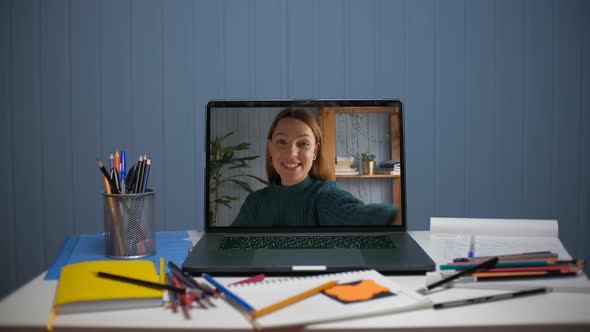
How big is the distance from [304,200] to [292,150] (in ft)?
0.40

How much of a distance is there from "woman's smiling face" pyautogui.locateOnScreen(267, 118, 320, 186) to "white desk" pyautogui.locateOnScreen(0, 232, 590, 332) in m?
0.51

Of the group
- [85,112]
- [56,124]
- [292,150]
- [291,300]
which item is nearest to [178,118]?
[85,112]

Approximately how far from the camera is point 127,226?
1042 millimetres

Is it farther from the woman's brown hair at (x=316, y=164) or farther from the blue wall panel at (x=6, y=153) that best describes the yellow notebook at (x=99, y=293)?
the blue wall panel at (x=6, y=153)

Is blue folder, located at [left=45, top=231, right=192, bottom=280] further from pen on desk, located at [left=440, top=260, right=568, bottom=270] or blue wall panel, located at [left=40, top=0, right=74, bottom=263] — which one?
blue wall panel, located at [left=40, top=0, right=74, bottom=263]

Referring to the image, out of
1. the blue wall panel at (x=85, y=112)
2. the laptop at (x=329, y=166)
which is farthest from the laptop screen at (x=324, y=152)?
the blue wall panel at (x=85, y=112)

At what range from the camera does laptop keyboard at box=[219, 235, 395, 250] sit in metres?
1.07

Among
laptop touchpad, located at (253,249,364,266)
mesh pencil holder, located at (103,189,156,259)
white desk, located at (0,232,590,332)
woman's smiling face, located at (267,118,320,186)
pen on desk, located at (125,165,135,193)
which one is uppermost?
woman's smiling face, located at (267,118,320,186)

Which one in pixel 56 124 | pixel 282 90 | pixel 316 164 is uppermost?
pixel 282 90

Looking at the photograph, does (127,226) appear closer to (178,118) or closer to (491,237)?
(491,237)

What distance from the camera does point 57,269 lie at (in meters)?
0.96

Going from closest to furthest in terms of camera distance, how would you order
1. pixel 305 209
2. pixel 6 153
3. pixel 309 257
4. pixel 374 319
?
pixel 374 319, pixel 309 257, pixel 305 209, pixel 6 153


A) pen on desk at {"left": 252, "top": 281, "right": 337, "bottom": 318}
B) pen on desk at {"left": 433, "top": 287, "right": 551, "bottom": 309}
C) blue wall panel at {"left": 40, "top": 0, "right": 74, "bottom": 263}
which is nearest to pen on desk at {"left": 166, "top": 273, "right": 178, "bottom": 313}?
pen on desk at {"left": 252, "top": 281, "right": 337, "bottom": 318}

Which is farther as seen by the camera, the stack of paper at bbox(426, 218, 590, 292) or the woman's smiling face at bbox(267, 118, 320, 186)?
the woman's smiling face at bbox(267, 118, 320, 186)
